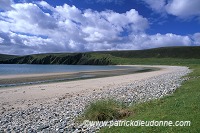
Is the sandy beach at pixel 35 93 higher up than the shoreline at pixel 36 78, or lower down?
higher up

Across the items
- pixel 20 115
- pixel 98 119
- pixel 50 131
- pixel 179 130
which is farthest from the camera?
pixel 20 115

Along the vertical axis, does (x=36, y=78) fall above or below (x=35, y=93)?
below

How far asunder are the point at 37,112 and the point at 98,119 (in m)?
6.10

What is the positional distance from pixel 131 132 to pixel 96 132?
1712 millimetres

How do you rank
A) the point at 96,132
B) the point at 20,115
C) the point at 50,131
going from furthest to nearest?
the point at 20,115 < the point at 50,131 < the point at 96,132

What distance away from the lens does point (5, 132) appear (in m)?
11.8

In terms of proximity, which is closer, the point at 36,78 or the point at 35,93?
the point at 35,93

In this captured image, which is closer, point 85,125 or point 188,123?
point 188,123

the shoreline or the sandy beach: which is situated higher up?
the sandy beach

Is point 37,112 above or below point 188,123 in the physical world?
below

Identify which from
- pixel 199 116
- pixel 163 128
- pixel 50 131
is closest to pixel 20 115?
pixel 50 131

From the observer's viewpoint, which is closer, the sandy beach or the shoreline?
the sandy beach

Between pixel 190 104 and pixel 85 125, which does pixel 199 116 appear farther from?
pixel 85 125

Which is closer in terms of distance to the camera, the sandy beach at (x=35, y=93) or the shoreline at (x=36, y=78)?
the sandy beach at (x=35, y=93)
